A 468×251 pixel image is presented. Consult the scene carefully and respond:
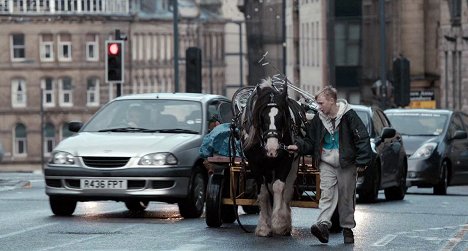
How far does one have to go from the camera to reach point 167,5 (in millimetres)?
143625

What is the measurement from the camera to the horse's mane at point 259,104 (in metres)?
18.7

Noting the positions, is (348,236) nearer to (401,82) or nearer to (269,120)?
(269,120)

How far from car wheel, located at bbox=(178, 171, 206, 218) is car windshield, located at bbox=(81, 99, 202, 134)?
756 mm

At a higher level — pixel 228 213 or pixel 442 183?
pixel 228 213

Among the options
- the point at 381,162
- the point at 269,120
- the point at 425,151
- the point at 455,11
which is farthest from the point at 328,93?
the point at 455,11

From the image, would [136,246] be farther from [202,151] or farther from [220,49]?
[220,49]

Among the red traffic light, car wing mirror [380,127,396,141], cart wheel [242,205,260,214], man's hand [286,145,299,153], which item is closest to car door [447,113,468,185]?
car wing mirror [380,127,396,141]

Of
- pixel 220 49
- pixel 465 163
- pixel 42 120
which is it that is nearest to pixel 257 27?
pixel 42 120

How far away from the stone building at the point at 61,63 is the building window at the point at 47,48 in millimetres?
70

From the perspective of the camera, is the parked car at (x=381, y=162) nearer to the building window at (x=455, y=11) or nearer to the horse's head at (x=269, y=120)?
the horse's head at (x=269, y=120)

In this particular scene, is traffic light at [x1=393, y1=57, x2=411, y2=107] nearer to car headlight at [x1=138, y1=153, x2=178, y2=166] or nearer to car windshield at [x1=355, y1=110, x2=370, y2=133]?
car windshield at [x1=355, y1=110, x2=370, y2=133]

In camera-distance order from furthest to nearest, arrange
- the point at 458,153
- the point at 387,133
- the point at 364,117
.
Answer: the point at 458,153 < the point at 364,117 < the point at 387,133

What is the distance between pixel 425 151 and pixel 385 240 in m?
14.9

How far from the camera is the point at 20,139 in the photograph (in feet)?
432
